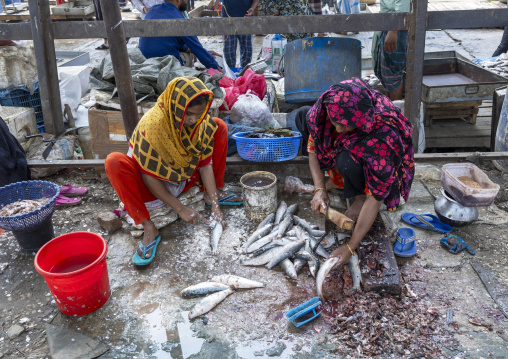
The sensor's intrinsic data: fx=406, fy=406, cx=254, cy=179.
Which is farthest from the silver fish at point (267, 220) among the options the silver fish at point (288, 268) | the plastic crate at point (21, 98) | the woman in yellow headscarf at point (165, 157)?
the plastic crate at point (21, 98)

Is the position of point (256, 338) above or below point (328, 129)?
below

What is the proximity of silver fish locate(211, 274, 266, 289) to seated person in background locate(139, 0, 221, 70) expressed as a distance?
3.02 meters

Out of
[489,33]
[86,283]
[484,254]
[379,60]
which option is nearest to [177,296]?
[86,283]

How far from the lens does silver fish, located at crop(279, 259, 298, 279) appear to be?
2.89m

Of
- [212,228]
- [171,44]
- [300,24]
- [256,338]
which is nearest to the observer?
[256,338]

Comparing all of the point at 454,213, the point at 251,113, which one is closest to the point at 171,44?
the point at 251,113

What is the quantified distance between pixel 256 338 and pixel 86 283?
3.63 feet

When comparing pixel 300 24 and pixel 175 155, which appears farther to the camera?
pixel 300 24

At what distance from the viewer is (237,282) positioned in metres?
2.81

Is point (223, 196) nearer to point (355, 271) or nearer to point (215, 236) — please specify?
point (215, 236)

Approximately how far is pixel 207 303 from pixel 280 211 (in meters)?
1.19

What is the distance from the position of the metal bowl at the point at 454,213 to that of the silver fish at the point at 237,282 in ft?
5.38

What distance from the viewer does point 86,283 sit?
2.53 meters

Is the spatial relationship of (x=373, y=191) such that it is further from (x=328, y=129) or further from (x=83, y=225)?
(x=83, y=225)
